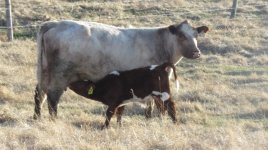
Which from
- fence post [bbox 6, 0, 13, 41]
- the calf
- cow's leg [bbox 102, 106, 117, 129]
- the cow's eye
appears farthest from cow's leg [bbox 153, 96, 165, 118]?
fence post [bbox 6, 0, 13, 41]

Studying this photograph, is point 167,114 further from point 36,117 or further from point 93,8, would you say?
point 93,8

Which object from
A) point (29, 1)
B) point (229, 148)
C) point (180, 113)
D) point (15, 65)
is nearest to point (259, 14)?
point (29, 1)

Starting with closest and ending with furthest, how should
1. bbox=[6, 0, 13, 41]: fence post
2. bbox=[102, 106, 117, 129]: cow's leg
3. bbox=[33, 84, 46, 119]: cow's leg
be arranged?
1. bbox=[102, 106, 117, 129]: cow's leg
2. bbox=[33, 84, 46, 119]: cow's leg
3. bbox=[6, 0, 13, 41]: fence post

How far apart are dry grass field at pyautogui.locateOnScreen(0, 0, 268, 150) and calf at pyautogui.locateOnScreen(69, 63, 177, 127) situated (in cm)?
39

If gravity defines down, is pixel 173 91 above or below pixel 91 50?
below

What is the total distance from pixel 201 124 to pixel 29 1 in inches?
640

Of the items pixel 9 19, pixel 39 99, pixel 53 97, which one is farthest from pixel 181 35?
pixel 9 19

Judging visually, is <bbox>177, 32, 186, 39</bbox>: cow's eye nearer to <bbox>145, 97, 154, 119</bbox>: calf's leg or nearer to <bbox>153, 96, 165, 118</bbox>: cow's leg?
<bbox>145, 97, 154, 119</bbox>: calf's leg

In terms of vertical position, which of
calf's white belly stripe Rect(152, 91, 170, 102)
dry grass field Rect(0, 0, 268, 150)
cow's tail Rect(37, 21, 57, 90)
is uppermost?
cow's tail Rect(37, 21, 57, 90)

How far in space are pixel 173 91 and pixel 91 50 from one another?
10.8 ft

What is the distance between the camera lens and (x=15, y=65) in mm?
14023

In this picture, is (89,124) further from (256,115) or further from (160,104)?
(256,115)

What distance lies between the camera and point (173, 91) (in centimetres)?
1202

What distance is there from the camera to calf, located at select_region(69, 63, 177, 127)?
8.84 metres
